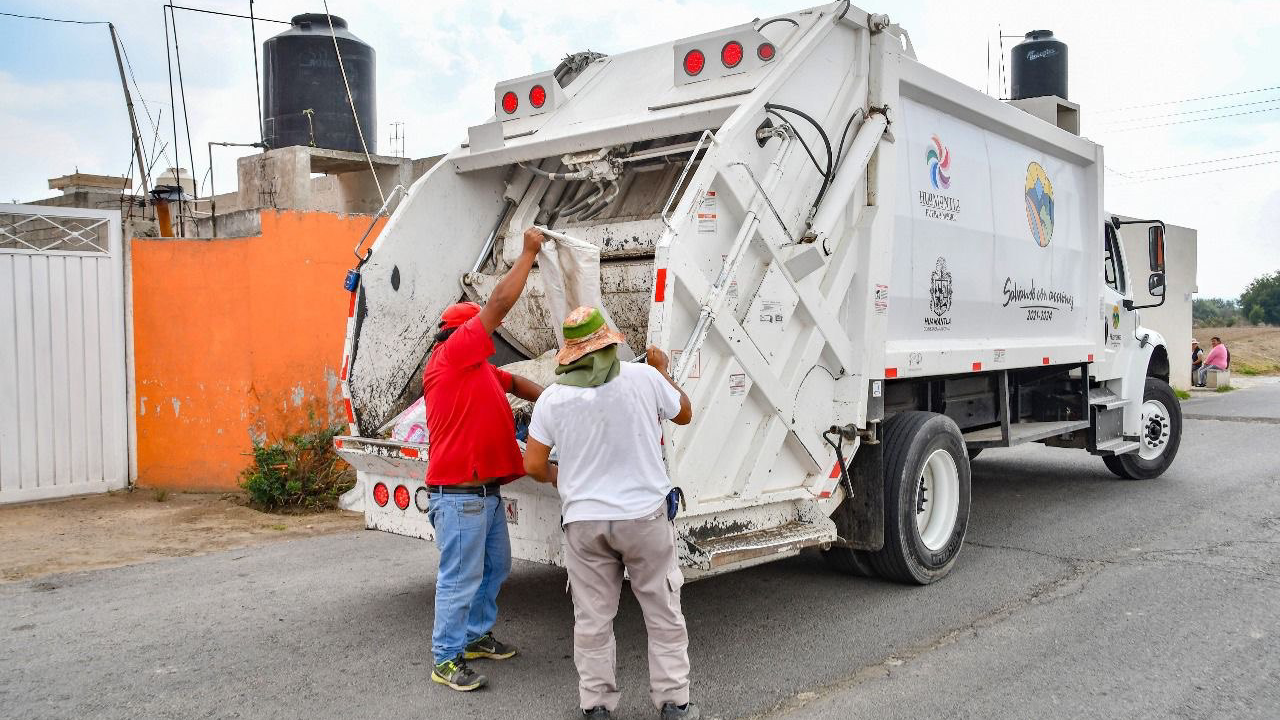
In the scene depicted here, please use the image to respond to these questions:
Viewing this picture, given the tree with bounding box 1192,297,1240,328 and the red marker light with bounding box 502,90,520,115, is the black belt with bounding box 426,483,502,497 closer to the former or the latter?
the red marker light with bounding box 502,90,520,115

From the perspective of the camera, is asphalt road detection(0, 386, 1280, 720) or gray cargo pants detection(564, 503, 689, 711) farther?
asphalt road detection(0, 386, 1280, 720)

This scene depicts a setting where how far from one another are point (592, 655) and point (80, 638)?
271 centimetres

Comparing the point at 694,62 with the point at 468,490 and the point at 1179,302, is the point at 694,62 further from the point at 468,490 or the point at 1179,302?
the point at 1179,302

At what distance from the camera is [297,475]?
803cm

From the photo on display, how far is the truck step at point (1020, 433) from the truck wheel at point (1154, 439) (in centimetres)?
147

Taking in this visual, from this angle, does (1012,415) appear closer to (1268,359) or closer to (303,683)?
(303,683)

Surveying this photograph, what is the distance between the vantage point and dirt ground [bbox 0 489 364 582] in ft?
21.5

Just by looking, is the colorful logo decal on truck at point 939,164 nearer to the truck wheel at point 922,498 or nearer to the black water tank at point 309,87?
the truck wheel at point 922,498

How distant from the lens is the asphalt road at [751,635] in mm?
3957

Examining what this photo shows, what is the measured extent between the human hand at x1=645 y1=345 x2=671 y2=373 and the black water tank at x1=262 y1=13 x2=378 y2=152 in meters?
8.68

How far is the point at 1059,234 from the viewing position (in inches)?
298

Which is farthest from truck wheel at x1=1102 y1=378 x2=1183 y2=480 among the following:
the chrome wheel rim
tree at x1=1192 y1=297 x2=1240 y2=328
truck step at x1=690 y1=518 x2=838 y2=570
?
tree at x1=1192 y1=297 x2=1240 y2=328

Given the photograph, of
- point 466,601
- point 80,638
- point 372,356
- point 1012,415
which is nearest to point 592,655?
point 466,601

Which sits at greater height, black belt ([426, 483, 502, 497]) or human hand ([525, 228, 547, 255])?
human hand ([525, 228, 547, 255])
